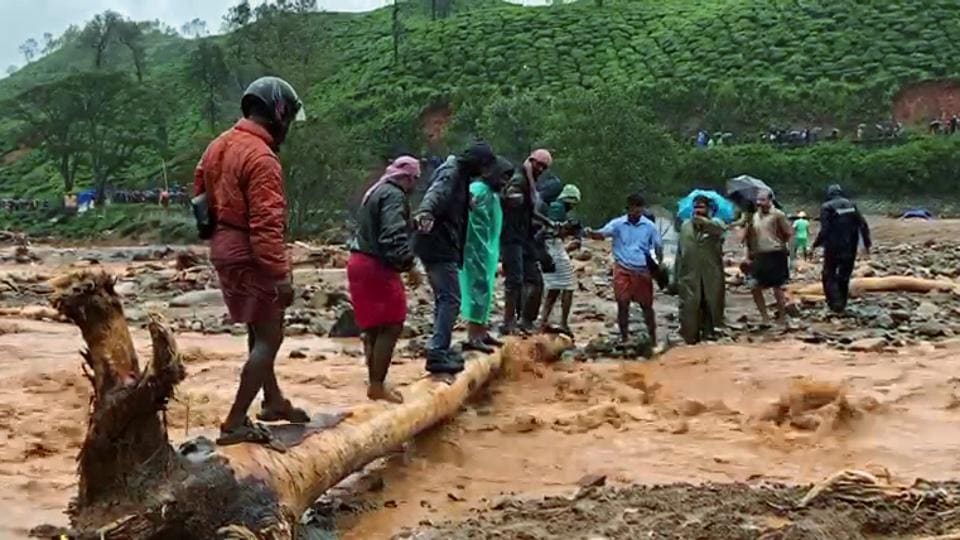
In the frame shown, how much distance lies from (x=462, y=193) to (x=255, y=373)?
3.32 meters

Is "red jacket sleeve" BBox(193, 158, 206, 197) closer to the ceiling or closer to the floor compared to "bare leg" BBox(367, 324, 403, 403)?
closer to the ceiling

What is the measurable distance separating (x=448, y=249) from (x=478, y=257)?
3.15 ft

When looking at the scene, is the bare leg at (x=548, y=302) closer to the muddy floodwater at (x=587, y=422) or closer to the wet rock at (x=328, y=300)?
the muddy floodwater at (x=587, y=422)

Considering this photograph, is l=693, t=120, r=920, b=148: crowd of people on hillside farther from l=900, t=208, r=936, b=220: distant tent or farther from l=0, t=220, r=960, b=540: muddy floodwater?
l=0, t=220, r=960, b=540: muddy floodwater

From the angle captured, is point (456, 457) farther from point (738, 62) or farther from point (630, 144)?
point (738, 62)

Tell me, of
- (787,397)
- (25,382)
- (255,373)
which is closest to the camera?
(255,373)

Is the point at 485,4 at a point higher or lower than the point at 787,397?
higher

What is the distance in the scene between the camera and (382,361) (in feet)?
22.1

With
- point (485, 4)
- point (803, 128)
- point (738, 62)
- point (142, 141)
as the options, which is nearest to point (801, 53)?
point (738, 62)

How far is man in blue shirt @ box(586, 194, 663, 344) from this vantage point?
10.6 metres

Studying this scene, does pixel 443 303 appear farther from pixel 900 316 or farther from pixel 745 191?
pixel 900 316

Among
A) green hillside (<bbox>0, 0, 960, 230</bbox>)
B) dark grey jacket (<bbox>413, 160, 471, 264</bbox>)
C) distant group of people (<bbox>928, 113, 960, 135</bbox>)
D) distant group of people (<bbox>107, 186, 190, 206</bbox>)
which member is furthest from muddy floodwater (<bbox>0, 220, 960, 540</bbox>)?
distant group of people (<bbox>107, 186, 190, 206</bbox>)

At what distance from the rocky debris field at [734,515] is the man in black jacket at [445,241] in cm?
222

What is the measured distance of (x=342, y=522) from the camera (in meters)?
5.34
